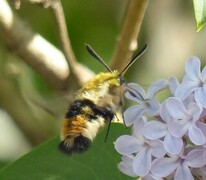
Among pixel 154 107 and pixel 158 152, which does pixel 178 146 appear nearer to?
pixel 158 152

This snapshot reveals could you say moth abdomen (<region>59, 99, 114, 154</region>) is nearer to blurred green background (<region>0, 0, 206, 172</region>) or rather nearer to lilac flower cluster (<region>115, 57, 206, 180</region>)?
lilac flower cluster (<region>115, 57, 206, 180</region>)

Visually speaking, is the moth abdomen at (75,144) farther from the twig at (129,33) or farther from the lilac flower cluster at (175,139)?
the twig at (129,33)

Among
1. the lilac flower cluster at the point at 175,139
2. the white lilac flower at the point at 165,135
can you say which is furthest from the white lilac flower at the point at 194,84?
the white lilac flower at the point at 165,135

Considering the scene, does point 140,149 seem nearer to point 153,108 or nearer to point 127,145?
point 127,145

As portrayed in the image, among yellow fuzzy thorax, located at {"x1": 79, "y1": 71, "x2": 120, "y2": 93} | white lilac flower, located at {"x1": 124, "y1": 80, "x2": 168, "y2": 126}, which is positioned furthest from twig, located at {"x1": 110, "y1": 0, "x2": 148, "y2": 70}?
white lilac flower, located at {"x1": 124, "y1": 80, "x2": 168, "y2": 126}

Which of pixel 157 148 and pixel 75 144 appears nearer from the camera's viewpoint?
pixel 157 148

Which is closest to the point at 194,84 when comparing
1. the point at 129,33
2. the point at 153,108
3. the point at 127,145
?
the point at 153,108

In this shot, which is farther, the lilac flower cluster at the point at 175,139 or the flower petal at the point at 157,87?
the flower petal at the point at 157,87
